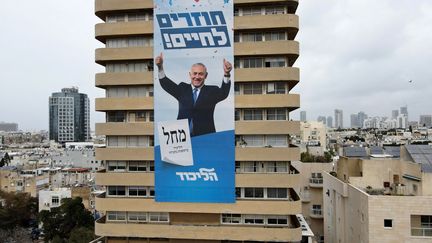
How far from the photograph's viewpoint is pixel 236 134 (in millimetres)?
26562

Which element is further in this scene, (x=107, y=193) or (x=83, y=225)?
(x=83, y=225)

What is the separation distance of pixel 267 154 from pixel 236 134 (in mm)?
2424

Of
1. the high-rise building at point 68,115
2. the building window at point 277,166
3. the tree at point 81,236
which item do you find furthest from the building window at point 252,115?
the high-rise building at point 68,115

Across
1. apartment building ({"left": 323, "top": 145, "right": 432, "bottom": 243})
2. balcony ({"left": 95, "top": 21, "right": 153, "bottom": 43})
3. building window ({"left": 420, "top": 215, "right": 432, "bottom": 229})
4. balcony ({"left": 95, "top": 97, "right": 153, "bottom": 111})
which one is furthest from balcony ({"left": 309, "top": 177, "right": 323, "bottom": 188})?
balcony ({"left": 95, "top": 21, "right": 153, "bottom": 43})

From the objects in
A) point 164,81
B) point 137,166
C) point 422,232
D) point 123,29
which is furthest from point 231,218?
point 123,29

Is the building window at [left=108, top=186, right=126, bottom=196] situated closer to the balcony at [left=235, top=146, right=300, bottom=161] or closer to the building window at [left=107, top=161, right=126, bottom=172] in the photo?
the building window at [left=107, top=161, right=126, bottom=172]

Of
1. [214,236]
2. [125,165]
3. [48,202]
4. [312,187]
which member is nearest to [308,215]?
[312,187]

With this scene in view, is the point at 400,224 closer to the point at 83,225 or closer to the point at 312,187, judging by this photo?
the point at 312,187

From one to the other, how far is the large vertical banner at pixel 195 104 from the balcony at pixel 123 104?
0.87 metres

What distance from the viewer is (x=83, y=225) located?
4862 cm

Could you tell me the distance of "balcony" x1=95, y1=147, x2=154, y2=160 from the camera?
1078 inches

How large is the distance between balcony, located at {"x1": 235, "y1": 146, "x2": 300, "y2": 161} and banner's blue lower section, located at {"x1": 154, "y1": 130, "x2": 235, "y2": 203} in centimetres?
64

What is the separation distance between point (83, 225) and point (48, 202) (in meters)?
13.1

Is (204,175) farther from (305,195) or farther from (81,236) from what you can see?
(305,195)
